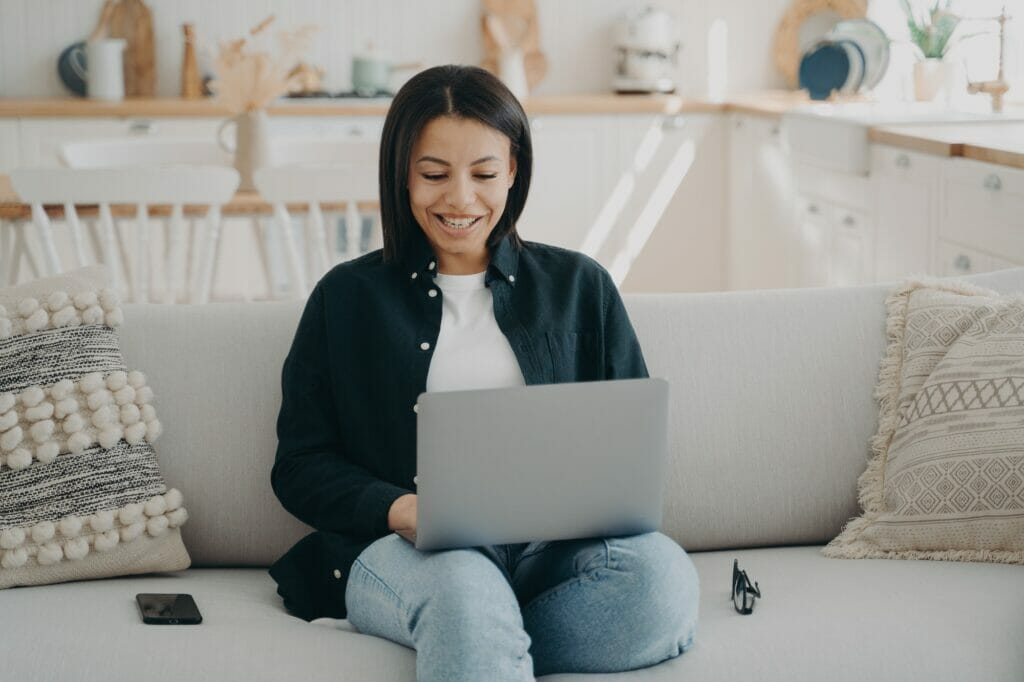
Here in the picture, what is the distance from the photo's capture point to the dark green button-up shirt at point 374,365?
71.0 inches

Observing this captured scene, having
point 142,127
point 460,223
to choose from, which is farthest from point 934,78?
point 460,223

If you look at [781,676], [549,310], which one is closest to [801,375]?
[549,310]

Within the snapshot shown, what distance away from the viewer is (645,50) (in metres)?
5.48

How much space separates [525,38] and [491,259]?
3.96 meters

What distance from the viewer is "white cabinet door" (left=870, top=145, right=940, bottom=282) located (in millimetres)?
3578

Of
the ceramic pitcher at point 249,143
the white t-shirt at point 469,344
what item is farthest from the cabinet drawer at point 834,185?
the white t-shirt at point 469,344

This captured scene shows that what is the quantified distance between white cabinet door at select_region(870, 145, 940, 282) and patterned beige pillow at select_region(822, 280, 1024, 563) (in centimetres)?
157

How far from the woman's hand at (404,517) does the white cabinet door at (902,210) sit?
2276 mm

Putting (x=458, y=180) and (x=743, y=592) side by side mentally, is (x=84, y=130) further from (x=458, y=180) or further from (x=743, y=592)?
(x=743, y=592)

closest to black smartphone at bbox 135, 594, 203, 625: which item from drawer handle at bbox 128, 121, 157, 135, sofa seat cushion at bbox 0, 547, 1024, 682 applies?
sofa seat cushion at bbox 0, 547, 1024, 682

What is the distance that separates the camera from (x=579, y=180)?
17.7 feet

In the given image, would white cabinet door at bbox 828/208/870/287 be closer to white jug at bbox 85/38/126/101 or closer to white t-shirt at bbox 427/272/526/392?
white t-shirt at bbox 427/272/526/392

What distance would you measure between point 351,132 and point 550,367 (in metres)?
3.44

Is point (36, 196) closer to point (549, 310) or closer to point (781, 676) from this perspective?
point (549, 310)
